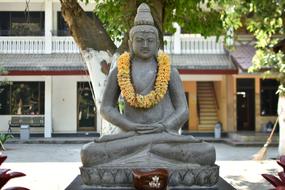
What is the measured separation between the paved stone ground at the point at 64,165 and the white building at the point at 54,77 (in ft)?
9.82

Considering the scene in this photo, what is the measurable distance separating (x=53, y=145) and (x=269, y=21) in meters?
11.1

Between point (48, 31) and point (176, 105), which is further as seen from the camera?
point (48, 31)

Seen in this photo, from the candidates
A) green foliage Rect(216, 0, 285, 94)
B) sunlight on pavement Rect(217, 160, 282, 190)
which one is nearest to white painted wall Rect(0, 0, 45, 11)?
green foliage Rect(216, 0, 285, 94)

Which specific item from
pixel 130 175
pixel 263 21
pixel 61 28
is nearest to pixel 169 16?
pixel 263 21

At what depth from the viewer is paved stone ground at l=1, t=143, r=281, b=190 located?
10.7m

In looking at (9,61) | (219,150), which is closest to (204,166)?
(219,150)

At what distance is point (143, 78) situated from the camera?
5500mm

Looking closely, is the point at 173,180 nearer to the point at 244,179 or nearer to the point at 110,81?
the point at 110,81

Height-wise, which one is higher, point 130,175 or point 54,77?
point 54,77

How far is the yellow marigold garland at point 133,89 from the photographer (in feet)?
17.5

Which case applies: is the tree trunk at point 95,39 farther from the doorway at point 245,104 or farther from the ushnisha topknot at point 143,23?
the doorway at point 245,104

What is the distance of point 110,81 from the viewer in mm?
5535

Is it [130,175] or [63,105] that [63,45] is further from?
[130,175]

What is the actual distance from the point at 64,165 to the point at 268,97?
12.5 meters
